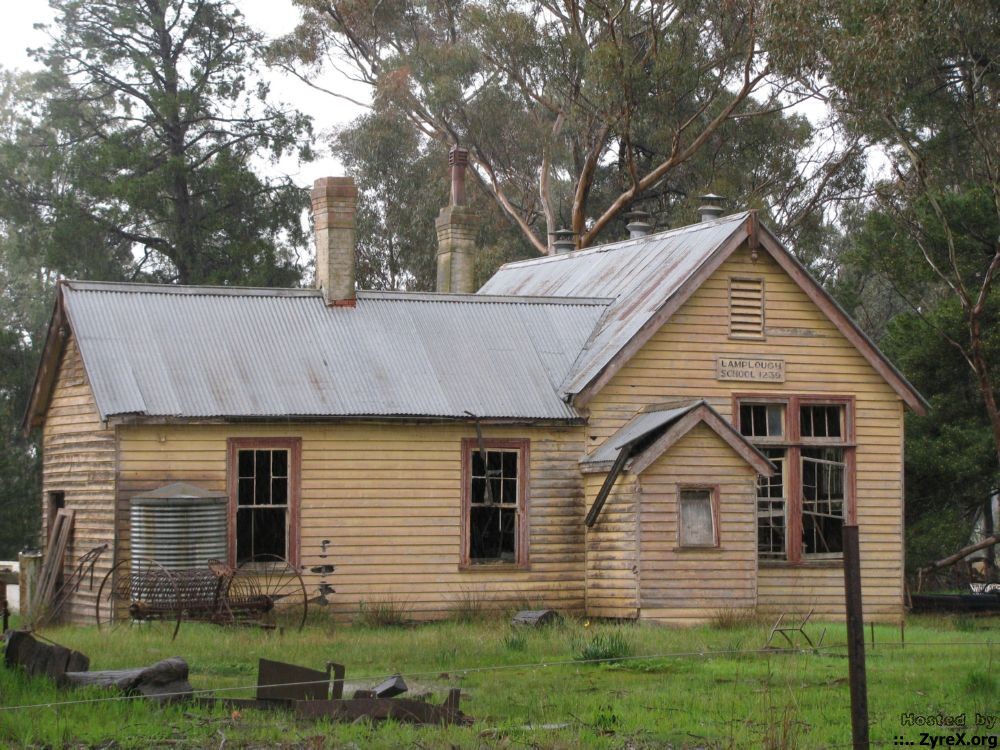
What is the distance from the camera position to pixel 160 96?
38.8 metres

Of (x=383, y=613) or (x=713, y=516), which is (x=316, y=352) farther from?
(x=713, y=516)

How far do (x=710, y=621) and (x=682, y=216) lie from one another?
74.4 ft

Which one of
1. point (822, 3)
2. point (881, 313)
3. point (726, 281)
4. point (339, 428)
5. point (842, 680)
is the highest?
point (822, 3)

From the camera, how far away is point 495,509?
21.3 m

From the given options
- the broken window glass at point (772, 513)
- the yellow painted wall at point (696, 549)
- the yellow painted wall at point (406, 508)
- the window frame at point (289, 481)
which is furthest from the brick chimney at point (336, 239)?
the broken window glass at point (772, 513)

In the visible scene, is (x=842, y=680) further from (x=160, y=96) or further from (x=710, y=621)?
(x=160, y=96)

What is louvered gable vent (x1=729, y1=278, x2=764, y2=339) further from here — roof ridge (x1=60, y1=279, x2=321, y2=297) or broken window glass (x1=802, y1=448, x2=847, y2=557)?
roof ridge (x1=60, y1=279, x2=321, y2=297)

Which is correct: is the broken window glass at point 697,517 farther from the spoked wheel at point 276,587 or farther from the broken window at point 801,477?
the spoked wheel at point 276,587

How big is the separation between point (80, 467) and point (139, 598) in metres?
3.12

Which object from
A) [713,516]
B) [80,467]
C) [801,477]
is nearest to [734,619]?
[713,516]

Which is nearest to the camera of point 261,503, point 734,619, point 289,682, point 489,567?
point 289,682

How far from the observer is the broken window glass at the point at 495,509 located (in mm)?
21219

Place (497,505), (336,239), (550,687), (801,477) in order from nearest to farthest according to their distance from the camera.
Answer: (550,687)
(497,505)
(801,477)
(336,239)

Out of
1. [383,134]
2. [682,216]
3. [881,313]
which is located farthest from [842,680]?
[881,313]
